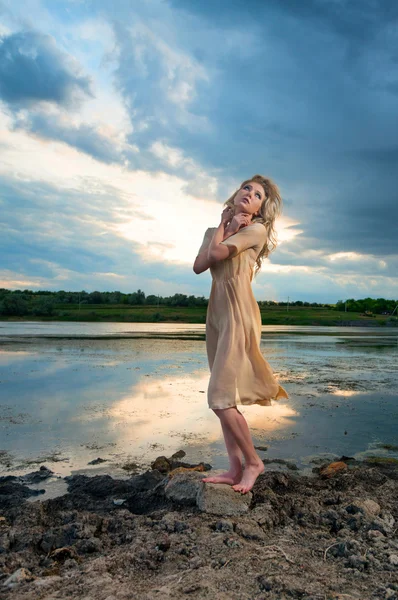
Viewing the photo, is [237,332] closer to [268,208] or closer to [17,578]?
[268,208]

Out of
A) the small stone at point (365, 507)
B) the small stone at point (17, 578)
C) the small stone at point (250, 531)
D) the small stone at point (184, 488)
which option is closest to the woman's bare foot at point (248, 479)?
the small stone at point (184, 488)

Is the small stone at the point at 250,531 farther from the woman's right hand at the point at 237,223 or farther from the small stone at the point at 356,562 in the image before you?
the woman's right hand at the point at 237,223

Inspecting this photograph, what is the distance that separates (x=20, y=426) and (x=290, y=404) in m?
4.35

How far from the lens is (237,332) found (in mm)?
3826

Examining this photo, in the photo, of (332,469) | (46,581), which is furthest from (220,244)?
(332,469)

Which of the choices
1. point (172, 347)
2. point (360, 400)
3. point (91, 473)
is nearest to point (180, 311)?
point (172, 347)

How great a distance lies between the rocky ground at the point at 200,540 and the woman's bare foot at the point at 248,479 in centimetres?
6

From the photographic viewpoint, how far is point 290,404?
8305mm

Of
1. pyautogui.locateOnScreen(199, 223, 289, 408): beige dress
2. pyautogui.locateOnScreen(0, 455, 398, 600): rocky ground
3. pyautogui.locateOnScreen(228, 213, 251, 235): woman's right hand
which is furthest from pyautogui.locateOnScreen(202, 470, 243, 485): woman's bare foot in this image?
pyautogui.locateOnScreen(228, 213, 251, 235): woman's right hand

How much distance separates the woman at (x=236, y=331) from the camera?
374cm

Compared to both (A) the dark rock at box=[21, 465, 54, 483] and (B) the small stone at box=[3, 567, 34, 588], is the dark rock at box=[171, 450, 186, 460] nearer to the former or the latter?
(A) the dark rock at box=[21, 465, 54, 483]

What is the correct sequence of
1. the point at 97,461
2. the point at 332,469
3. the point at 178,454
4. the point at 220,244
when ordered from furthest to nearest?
the point at 178,454 → the point at 97,461 → the point at 332,469 → the point at 220,244

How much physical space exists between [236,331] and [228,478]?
1188 mm

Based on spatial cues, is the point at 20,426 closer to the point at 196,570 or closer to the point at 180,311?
the point at 196,570
